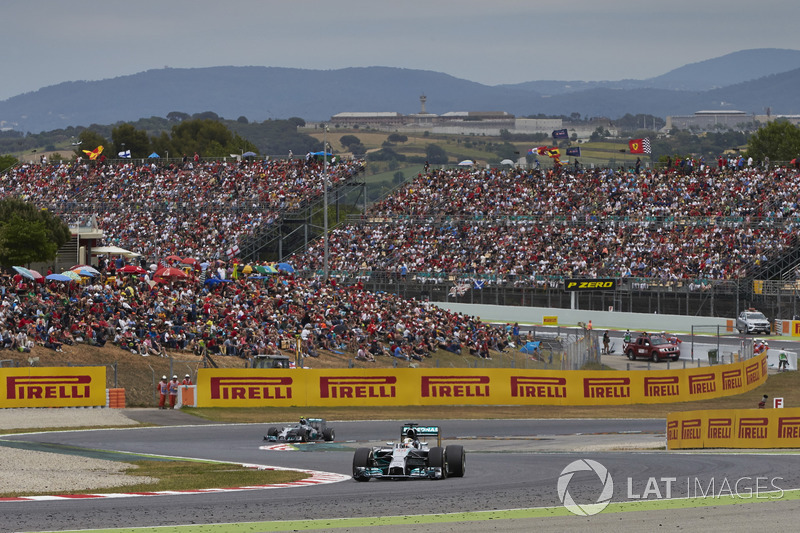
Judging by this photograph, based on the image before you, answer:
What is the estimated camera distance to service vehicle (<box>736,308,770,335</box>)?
59.3m

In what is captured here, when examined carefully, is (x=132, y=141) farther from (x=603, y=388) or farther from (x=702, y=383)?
(x=702, y=383)

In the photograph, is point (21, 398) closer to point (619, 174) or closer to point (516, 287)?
point (516, 287)

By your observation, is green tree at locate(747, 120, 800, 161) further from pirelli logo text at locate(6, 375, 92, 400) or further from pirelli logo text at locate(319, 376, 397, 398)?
pirelli logo text at locate(6, 375, 92, 400)

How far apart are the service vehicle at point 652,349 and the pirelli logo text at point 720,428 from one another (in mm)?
23601

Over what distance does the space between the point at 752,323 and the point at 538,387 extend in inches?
954

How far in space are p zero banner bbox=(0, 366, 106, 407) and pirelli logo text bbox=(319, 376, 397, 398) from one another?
7.23 metres

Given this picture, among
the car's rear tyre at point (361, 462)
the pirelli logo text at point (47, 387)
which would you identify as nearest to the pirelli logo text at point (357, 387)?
the pirelli logo text at point (47, 387)

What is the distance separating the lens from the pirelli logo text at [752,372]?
43.8m

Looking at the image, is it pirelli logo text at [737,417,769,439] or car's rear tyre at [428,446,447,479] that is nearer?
car's rear tyre at [428,446,447,479]

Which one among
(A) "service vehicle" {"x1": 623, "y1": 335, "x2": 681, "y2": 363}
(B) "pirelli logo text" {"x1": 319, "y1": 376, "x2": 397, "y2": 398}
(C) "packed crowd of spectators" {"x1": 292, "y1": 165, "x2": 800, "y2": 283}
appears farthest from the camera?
(C) "packed crowd of spectators" {"x1": 292, "y1": 165, "x2": 800, "y2": 283}

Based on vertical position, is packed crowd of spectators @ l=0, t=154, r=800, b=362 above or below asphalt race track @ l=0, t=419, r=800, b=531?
above

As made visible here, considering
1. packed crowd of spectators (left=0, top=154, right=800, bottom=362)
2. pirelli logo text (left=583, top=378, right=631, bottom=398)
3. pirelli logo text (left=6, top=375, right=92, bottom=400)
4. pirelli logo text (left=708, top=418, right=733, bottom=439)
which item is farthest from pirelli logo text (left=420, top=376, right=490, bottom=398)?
pirelli logo text (left=708, top=418, right=733, bottom=439)

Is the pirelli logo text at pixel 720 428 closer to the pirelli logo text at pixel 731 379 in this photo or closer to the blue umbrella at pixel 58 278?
the pirelli logo text at pixel 731 379

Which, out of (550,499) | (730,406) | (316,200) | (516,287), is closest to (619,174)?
(516,287)
